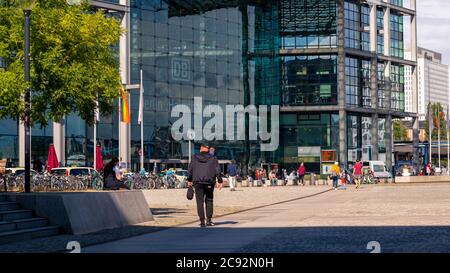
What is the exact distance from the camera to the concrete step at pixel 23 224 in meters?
15.5

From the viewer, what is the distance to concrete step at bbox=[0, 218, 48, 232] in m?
15.5

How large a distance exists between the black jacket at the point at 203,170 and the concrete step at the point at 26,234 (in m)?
3.23

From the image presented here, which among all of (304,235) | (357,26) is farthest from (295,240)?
(357,26)

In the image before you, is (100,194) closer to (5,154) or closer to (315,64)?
(5,154)

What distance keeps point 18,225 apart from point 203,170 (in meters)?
4.17

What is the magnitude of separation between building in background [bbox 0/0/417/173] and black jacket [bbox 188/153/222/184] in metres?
53.7

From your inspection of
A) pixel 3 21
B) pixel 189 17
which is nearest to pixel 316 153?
pixel 189 17

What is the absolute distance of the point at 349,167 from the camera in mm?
95500

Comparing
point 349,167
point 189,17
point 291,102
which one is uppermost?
point 189,17

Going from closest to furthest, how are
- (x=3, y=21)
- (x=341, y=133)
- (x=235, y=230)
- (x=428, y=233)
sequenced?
(x=428, y=233), (x=235, y=230), (x=3, y=21), (x=341, y=133)

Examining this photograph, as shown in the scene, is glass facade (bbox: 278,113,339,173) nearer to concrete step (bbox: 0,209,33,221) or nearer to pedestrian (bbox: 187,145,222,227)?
pedestrian (bbox: 187,145,222,227)

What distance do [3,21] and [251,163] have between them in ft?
227

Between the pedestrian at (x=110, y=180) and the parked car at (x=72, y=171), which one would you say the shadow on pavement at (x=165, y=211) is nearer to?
the pedestrian at (x=110, y=180)

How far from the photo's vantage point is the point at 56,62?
2100 cm
